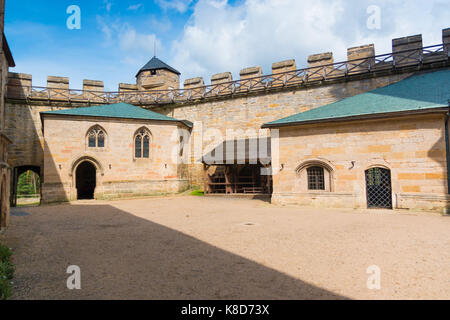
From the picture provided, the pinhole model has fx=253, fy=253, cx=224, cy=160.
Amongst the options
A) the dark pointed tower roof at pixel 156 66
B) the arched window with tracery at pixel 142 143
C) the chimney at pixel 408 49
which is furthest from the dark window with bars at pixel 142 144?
the chimney at pixel 408 49

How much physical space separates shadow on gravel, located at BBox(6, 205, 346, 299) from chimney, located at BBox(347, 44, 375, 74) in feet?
60.0

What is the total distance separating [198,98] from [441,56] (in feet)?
62.0

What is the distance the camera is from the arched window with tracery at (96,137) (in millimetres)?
19766

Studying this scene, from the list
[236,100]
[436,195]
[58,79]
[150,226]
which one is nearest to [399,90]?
[436,195]

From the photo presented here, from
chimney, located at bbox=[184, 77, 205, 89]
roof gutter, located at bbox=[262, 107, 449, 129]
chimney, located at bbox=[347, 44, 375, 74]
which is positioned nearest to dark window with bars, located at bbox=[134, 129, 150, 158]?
chimney, located at bbox=[184, 77, 205, 89]

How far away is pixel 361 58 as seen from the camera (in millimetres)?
18641

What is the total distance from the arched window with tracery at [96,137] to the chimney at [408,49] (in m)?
22.5

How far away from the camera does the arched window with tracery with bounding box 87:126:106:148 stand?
1977cm

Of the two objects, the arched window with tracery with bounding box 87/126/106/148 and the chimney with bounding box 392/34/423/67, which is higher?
the chimney with bounding box 392/34/423/67

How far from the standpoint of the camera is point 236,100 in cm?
2366

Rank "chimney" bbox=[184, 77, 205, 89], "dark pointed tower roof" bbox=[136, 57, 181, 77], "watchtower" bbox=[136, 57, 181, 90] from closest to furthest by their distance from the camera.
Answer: "chimney" bbox=[184, 77, 205, 89]
"watchtower" bbox=[136, 57, 181, 90]
"dark pointed tower roof" bbox=[136, 57, 181, 77]

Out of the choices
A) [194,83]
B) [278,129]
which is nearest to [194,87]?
[194,83]

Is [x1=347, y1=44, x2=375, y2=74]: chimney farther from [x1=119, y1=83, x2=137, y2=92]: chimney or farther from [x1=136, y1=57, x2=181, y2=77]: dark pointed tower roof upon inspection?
[x1=119, y1=83, x2=137, y2=92]: chimney
